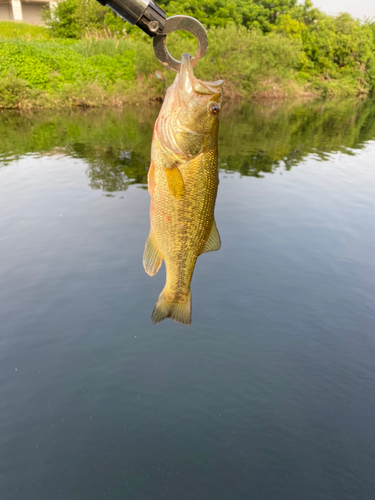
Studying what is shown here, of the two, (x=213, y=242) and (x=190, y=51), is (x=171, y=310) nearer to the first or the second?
(x=213, y=242)

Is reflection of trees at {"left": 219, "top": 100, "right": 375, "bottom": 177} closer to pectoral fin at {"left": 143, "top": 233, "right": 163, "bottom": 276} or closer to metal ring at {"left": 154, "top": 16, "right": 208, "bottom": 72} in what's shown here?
pectoral fin at {"left": 143, "top": 233, "right": 163, "bottom": 276}

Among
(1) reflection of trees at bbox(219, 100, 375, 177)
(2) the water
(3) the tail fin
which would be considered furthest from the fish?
(1) reflection of trees at bbox(219, 100, 375, 177)

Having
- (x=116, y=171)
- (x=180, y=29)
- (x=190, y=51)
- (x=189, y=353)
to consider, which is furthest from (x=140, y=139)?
(x=180, y=29)

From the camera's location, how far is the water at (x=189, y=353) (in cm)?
626

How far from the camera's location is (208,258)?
11844 mm

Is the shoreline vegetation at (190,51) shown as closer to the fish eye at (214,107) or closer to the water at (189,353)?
the water at (189,353)

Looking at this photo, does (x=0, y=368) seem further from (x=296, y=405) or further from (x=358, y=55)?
(x=358, y=55)

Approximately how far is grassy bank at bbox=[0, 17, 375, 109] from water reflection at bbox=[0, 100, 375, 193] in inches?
75.5

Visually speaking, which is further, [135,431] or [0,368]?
[0,368]

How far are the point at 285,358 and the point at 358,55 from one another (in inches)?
2740

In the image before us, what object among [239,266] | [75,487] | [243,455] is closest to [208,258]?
[239,266]

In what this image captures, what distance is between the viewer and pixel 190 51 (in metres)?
34.2

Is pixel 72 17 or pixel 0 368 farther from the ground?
pixel 72 17

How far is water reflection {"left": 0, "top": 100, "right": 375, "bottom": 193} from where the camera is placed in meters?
19.4
